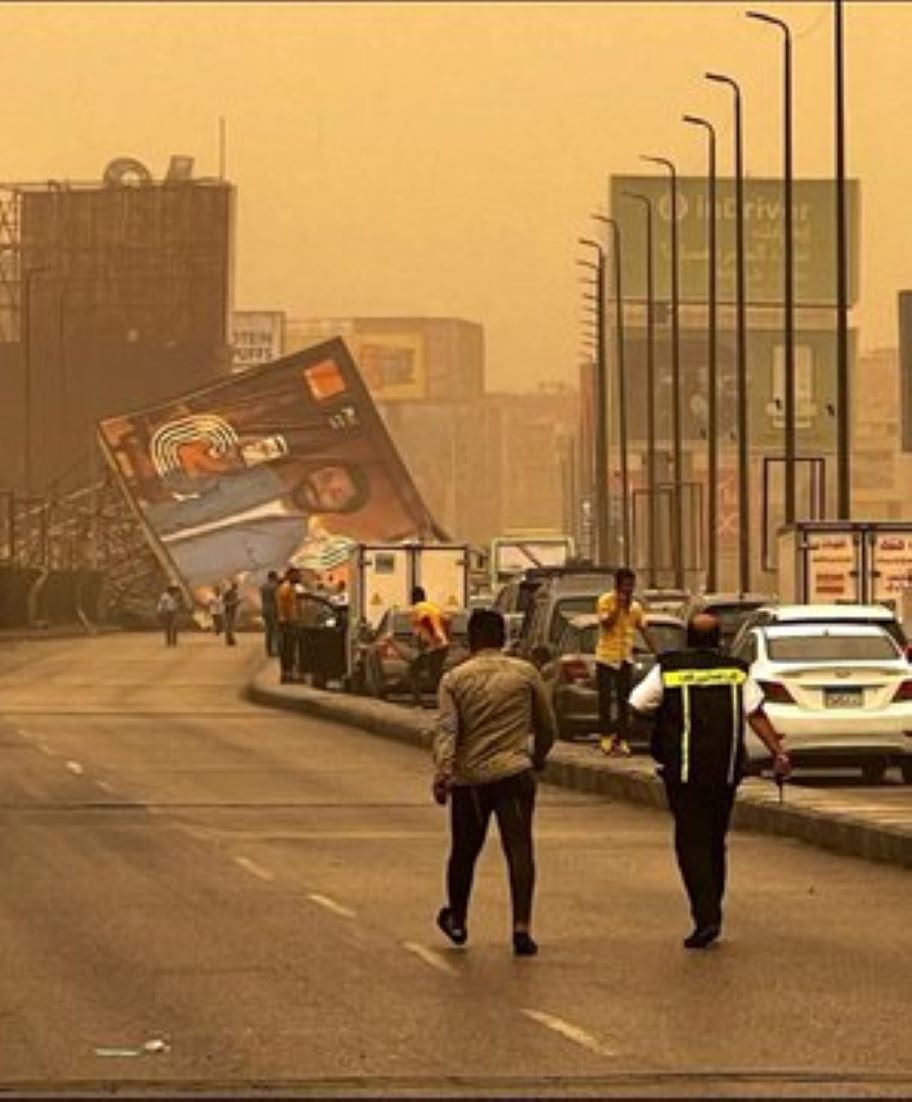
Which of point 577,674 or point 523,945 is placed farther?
point 577,674

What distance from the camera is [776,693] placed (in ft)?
100

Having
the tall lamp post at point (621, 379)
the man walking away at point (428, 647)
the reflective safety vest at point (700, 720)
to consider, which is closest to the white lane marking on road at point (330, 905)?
the reflective safety vest at point (700, 720)

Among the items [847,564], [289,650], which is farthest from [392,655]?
[847,564]

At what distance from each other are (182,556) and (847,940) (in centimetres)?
11984

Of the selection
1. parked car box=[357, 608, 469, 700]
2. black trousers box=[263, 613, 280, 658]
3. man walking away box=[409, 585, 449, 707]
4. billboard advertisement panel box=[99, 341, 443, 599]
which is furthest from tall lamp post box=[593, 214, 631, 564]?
man walking away box=[409, 585, 449, 707]

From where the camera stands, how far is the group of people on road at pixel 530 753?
56.4ft

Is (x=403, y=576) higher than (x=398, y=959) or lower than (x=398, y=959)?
lower

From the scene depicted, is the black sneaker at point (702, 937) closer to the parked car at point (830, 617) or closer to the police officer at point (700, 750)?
the police officer at point (700, 750)

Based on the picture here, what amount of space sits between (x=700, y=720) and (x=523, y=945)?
154 cm

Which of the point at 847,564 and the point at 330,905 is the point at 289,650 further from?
the point at 330,905

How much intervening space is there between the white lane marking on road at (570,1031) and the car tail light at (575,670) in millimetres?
23604

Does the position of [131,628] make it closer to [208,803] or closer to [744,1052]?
[208,803]

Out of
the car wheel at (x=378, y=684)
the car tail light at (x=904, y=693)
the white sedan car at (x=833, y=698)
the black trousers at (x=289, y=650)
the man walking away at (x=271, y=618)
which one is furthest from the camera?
the man walking away at (x=271, y=618)

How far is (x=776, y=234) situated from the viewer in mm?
134375
